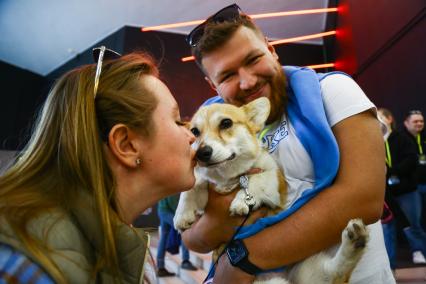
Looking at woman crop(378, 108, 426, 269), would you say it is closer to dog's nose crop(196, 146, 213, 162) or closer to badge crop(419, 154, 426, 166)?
badge crop(419, 154, 426, 166)

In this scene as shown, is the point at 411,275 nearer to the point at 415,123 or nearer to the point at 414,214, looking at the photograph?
the point at 414,214

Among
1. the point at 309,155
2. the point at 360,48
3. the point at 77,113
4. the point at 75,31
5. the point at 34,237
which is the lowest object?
the point at 360,48

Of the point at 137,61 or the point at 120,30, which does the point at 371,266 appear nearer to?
the point at 137,61

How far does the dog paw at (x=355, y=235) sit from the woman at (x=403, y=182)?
109 inches

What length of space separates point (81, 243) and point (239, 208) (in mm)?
685

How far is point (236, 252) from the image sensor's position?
1.11 m

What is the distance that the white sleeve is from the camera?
113 cm

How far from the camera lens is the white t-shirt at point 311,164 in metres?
1.13

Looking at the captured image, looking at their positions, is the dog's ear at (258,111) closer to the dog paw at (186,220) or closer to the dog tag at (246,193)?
the dog tag at (246,193)

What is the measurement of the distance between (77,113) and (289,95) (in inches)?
33.9

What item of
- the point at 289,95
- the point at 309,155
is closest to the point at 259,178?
the point at 309,155

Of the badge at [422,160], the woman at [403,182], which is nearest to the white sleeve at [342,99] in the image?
the woman at [403,182]

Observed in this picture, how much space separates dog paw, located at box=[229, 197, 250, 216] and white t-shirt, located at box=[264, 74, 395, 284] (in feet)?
0.58

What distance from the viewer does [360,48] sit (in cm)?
558
